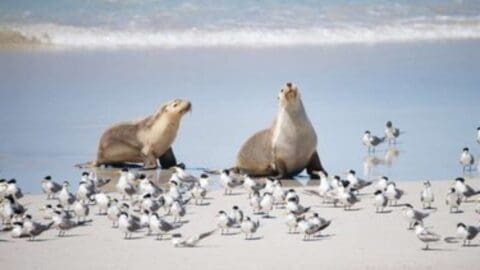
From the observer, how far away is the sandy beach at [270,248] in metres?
11.0

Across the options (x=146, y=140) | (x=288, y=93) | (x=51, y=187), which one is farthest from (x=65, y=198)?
(x=146, y=140)

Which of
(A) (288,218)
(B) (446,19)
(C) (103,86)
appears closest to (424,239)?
(A) (288,218)

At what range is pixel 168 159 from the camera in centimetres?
1688

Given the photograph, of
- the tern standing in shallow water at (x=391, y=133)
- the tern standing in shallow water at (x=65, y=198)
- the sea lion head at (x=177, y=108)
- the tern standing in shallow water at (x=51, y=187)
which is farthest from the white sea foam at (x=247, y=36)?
the tern standing in shallow water at (x=65, y=198)

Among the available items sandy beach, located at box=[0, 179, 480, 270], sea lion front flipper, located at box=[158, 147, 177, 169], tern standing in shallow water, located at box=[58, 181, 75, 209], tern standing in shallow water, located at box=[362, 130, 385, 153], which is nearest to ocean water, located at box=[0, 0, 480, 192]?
tern standing in shallow water, located at box=[362, 130, 385, 153]

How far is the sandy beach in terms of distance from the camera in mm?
10977

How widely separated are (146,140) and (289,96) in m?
2.36

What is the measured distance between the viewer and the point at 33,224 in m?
12.1

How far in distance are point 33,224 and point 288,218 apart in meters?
2.10

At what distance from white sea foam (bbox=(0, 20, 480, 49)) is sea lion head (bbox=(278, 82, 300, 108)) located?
1893 cm

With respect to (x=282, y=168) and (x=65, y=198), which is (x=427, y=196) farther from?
(x=65, y=198)

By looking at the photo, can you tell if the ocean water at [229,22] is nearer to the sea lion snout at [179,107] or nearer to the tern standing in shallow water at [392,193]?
the sea lion snout at [179,107]

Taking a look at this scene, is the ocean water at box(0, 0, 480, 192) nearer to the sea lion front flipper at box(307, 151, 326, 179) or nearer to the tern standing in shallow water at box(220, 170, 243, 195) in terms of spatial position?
the sea lion front flipper at box(307, 151, 326, 179)

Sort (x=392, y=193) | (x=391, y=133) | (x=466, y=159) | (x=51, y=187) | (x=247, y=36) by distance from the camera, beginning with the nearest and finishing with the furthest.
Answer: (x=392, y=193), (x=51, y=187), (x=466, y=159), (x=391, y=133), (x=247, y=36)
